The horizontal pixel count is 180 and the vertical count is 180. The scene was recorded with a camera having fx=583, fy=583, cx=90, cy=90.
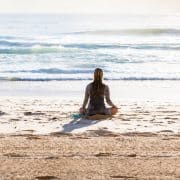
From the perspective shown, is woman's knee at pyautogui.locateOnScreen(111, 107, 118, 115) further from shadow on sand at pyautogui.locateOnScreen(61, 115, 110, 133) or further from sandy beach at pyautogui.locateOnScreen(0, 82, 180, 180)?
shadow on sand at pyautogui.locateOnScreen(61, 115, 110, 133)

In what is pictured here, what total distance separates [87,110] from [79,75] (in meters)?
7.80

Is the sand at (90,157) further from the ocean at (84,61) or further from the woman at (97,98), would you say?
the ocean at (84,61)

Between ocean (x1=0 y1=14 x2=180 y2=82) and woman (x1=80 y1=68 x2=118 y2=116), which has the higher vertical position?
ocean (x1=0 y1=14 x2=180 y2=82)

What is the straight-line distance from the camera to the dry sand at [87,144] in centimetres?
583

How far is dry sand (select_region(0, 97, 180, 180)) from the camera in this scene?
5.83 metres

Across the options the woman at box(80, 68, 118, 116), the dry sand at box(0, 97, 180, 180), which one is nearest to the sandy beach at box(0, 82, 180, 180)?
the dry sand at box(0, 97, 180, 180)

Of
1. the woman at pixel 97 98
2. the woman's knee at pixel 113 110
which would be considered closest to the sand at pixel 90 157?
the woman at pixel 97 98

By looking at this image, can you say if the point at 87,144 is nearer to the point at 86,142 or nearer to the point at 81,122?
the point at 86,142

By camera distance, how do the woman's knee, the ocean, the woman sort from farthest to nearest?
the ocean < the woman's knee < the woman

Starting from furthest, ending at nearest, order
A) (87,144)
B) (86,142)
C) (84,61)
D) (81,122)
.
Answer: (84,61), (81,122), (86,142), (87,144)

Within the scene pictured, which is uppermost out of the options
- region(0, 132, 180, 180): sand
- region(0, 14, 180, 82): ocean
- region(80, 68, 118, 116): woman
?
region(0, 14, 180, 82): ocean

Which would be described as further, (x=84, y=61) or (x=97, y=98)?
(x=84, y=61)

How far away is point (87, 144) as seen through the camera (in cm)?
714

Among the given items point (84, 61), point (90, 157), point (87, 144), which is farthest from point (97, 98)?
point (84, 61)
